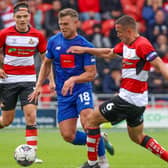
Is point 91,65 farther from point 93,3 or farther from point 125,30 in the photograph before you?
point 93,3

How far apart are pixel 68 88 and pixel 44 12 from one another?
1207cm

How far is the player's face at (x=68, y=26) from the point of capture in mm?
11430

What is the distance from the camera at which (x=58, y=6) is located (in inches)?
887

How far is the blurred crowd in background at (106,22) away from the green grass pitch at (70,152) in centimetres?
220

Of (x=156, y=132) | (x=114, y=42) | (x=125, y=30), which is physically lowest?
(x=156, y=132)

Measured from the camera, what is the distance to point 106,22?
23.2m

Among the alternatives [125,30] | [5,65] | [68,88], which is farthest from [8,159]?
[125,30]

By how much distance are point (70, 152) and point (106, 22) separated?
9406 mm

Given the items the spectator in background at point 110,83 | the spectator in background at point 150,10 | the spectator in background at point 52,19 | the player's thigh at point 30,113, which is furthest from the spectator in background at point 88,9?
the player's thigh at point 30,113

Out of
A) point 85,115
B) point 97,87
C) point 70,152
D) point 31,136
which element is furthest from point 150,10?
point 85,115

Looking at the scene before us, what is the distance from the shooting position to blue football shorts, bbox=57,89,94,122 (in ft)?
38.1

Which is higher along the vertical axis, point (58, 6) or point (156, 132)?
point (58, 6)

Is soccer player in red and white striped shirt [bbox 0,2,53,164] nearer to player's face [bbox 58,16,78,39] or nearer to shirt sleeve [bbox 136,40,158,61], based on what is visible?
player's face [bbox 58,16,78,39]

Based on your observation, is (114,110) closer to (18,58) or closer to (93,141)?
(93,141)
